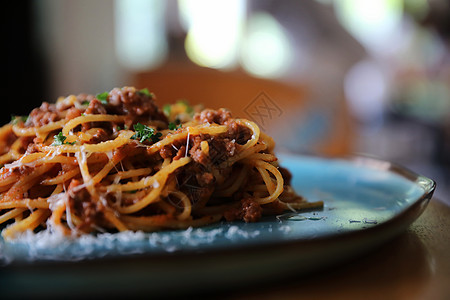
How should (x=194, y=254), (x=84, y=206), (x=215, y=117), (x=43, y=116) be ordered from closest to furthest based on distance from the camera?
(x=194, y=254) → (x=84, y=206) → (x=215, y=117) → (x=43, y=116)

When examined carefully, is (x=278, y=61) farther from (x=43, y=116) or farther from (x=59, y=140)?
(x=59, y=140)

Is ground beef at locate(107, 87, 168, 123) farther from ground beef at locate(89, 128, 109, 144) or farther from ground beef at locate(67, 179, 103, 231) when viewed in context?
ground beef at locate(67, 179, 103, 231)

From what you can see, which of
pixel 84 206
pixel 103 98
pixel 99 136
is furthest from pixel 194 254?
pixel 103 98

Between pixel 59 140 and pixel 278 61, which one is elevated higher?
pixel 59 140

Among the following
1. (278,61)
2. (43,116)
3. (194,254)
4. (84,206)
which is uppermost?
(43,116)

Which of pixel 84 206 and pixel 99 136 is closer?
pixel 84 206

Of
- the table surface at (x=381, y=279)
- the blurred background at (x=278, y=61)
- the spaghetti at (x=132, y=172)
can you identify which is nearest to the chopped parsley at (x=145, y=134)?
the spaghetti at (x=132, y=172)

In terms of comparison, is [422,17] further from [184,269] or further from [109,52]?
[184,269]

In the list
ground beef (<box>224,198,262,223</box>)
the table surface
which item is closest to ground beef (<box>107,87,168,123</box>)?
ground beef (<box>224,198,262,223</box>)
